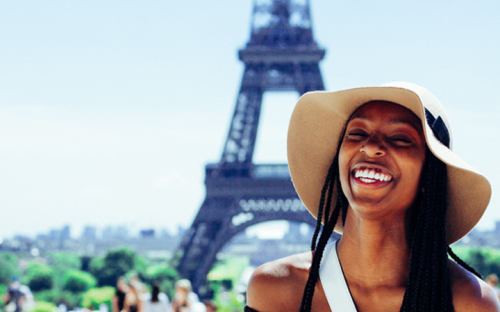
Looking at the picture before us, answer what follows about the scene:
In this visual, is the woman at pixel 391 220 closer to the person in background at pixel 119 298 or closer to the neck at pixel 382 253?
the neck at pixel 382 253

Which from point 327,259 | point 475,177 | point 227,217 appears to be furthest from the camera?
point 227,217

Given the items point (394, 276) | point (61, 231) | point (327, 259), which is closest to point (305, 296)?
point (327, 259)

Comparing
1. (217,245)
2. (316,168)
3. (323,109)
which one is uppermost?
(323,109)

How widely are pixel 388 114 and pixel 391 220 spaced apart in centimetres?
29

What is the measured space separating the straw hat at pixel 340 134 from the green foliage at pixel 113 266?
32929mm

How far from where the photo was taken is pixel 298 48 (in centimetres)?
2280

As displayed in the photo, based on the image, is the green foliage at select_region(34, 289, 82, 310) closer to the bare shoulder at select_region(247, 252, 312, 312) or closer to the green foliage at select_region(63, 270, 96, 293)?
the green foliage at select_region(63, 270, 96, 293)

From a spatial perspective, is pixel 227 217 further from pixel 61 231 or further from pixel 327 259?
pixel 61 231

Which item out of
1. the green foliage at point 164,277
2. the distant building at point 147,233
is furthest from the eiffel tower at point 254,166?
the distant building at point 147,233

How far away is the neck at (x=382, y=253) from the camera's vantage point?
1629mm

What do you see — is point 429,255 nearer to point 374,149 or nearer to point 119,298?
point 374,149

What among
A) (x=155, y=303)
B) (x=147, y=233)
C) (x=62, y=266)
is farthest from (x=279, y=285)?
(x=147, y=233)

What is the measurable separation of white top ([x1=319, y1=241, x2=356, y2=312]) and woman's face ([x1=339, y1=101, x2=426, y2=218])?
0.18 metres

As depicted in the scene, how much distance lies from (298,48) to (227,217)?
7.14 meters
